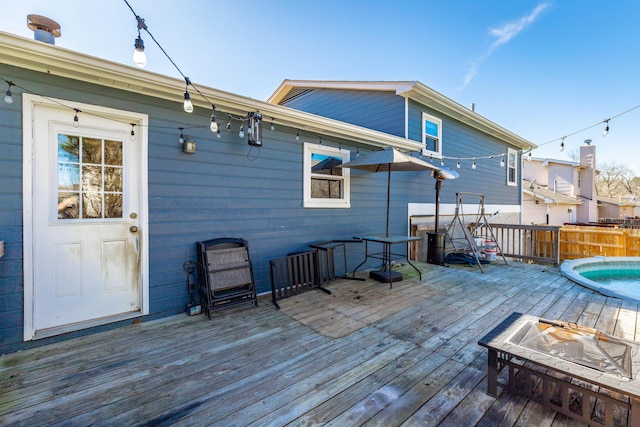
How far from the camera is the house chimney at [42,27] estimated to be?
2.52m

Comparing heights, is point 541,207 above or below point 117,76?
below

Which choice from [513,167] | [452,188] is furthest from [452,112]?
[513,167]

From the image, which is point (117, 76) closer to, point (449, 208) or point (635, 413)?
point (635, 413)

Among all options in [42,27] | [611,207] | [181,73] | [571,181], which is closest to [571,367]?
[181,73]

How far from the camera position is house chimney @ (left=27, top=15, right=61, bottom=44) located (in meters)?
2.52

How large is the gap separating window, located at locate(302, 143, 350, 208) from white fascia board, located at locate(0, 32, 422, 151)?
526mm

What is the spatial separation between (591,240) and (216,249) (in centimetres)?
1063

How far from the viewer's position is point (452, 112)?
6.95 meters

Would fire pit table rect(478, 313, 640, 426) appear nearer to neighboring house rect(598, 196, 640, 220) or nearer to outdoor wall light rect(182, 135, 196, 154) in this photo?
outdoor wall light rect(182, 135, 196, 154)

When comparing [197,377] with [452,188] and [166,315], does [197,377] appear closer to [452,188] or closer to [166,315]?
[166,315]

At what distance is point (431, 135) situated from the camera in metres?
6.71

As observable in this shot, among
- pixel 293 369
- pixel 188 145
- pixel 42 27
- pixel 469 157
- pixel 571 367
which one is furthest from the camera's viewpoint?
pixel 469 157

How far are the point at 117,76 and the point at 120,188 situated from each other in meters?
1.09

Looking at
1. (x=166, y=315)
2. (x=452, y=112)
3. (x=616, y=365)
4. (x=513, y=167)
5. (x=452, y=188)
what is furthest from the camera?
(x=513, y=167)
